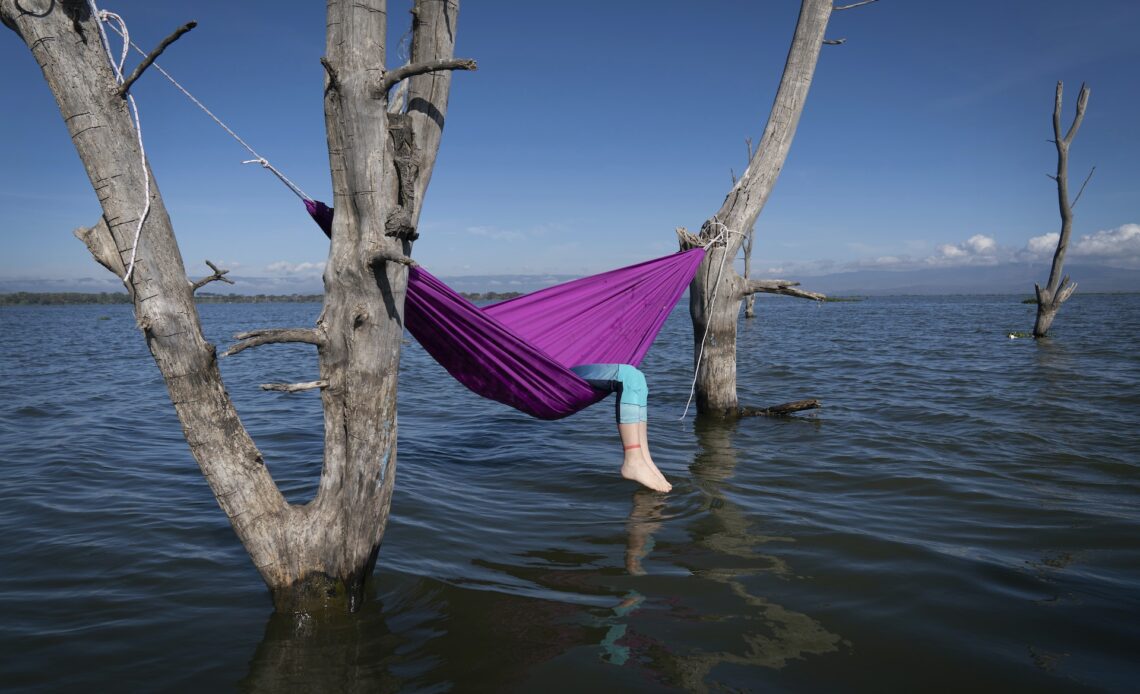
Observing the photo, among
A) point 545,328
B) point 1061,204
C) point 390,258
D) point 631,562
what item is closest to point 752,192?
point 545,328

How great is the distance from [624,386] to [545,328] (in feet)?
2.19

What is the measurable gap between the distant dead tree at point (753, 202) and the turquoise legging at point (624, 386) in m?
1.94

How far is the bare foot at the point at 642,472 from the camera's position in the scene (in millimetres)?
4168

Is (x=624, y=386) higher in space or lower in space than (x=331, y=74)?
lower

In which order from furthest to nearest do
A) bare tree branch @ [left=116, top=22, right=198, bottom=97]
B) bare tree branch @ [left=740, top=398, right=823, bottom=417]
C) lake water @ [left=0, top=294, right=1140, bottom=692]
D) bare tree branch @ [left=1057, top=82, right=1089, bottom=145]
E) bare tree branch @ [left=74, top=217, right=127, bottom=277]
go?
bare tree branch @ [left=1057, top=82, right=1089, bottom=145], bare tree branch @ [left=740, top=398, right=823, bottom=417], lake water @ [left=0, top=294, right=1140, bottom=692], bare tree branch @ [left=74, top=217, right=127, bottom=277], bare tree branch @ [left=116, top=22, right=198, bottom=97]

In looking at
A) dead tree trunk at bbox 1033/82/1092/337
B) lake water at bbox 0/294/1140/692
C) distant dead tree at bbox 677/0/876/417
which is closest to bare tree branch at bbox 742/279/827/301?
distant dead tree at bbox 677/0/876/417

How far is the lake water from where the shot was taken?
2.42 metres

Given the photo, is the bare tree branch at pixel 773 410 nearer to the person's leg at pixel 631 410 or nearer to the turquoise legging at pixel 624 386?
the person's leg at pixel 631 410

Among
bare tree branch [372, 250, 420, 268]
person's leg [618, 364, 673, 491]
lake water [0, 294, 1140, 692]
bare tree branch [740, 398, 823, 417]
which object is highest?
→ bare tree branch [372, 250, 420, 268]

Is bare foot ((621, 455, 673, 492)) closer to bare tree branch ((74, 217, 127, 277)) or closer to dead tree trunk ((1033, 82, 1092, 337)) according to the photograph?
bare tree branch ((74, 217, 127, 277))

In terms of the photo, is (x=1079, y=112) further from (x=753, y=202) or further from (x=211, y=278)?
(x=211, y=278)

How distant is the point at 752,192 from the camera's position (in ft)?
19.0

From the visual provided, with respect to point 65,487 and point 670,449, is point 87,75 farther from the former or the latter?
point 670,449

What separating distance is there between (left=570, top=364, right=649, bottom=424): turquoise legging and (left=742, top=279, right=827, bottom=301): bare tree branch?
2.36m
